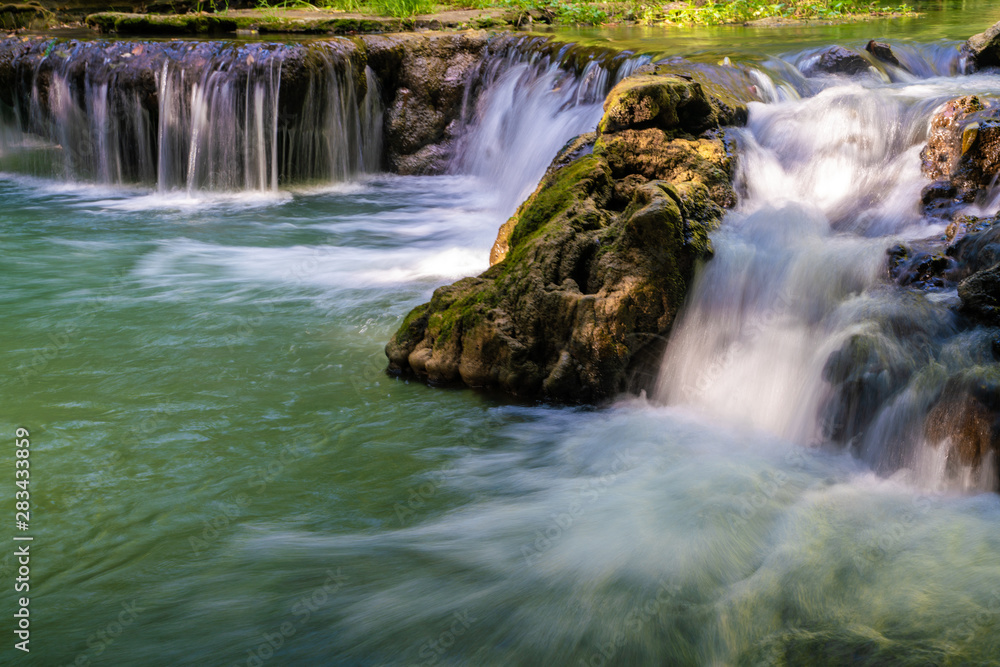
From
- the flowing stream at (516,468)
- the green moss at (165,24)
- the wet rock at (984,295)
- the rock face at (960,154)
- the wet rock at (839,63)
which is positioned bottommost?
the flowing stream at (516,468)

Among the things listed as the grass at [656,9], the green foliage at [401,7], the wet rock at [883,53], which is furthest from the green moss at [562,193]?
the grass at [656,9]

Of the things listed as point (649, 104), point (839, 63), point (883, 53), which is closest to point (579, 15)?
point (883, 53)

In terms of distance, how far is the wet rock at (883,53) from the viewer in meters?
8.13

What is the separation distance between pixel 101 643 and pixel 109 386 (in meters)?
2.22

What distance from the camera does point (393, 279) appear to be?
6.71m

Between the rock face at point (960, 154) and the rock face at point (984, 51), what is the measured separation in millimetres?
2637

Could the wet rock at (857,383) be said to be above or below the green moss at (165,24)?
below

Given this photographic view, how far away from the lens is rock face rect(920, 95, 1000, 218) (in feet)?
16.8

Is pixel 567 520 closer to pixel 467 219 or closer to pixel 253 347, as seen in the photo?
pixel 253 347

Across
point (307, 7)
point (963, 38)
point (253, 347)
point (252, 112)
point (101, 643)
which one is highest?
point (307, 7)

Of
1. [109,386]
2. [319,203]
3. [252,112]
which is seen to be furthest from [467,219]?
[109,386]

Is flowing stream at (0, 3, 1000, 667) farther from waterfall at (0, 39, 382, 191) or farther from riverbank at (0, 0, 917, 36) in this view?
riverbank at (0, 0, 917, 36)

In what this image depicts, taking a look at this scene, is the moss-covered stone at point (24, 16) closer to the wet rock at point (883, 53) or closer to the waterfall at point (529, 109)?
the waterfall at point (529, 109)

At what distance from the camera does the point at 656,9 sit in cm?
1597
